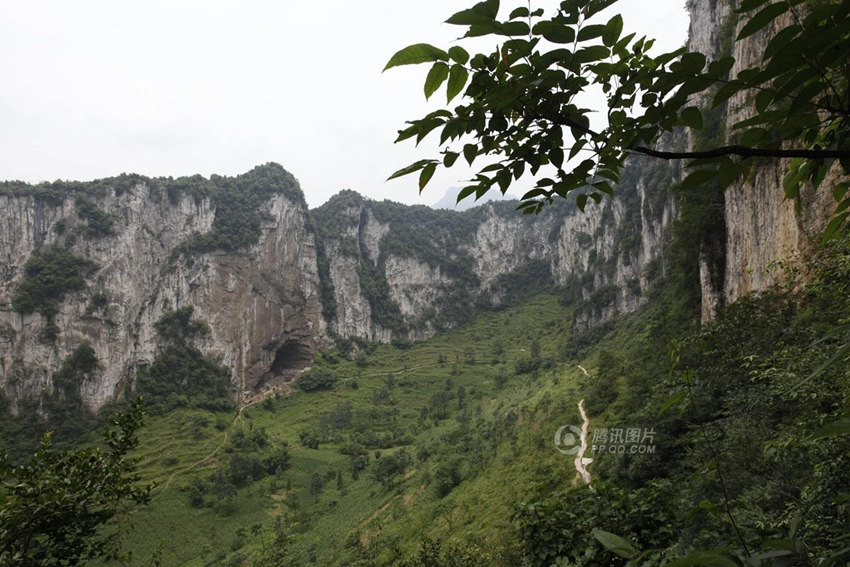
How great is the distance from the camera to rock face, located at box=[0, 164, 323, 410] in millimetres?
52719

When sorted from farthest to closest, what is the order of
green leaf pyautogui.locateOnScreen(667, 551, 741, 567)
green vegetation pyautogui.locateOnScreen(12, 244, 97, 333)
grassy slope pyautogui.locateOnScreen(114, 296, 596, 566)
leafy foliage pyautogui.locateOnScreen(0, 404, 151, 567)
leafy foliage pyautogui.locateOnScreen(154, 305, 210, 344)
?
leafy foliage pyautogui.locateOnScreen(154, 305, 210, 344)
green vegetation pyautogui.locateOnScreen(12, 244, 97, 333)
grassy slope pyautogui.locateOnScreen(114, 296, 596, 566)
leafy foliage pyautogui.locateOnScreen(0, 404, 151, 567)
green leaf pyautogui.locateOnScreen(667, 551, 741, 567)

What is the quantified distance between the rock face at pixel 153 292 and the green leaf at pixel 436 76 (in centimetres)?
6591

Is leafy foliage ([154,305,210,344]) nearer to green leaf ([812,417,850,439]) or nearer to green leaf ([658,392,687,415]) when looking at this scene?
green leaf ([658,392,687,415])

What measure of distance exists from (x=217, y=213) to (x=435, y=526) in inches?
2637

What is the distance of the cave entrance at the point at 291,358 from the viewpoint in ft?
236

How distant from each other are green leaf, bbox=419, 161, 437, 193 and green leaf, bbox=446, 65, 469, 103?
0.52 ft

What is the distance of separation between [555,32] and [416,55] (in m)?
0.32

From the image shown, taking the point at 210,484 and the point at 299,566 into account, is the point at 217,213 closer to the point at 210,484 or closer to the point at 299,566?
the point at 210,484

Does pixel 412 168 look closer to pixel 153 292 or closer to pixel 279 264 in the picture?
pixel 153 292

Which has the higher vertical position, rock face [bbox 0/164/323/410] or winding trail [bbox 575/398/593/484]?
rock face [bbox 0/164/323/410]

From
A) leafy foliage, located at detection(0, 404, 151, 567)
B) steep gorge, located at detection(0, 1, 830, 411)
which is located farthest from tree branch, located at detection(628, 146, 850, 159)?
steep gorge, located at detection(0, 1, 830, 411)

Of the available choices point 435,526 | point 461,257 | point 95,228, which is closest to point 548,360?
point 435,526

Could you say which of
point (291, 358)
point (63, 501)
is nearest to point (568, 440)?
point (63, 501)

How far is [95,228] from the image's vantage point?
195 ft
